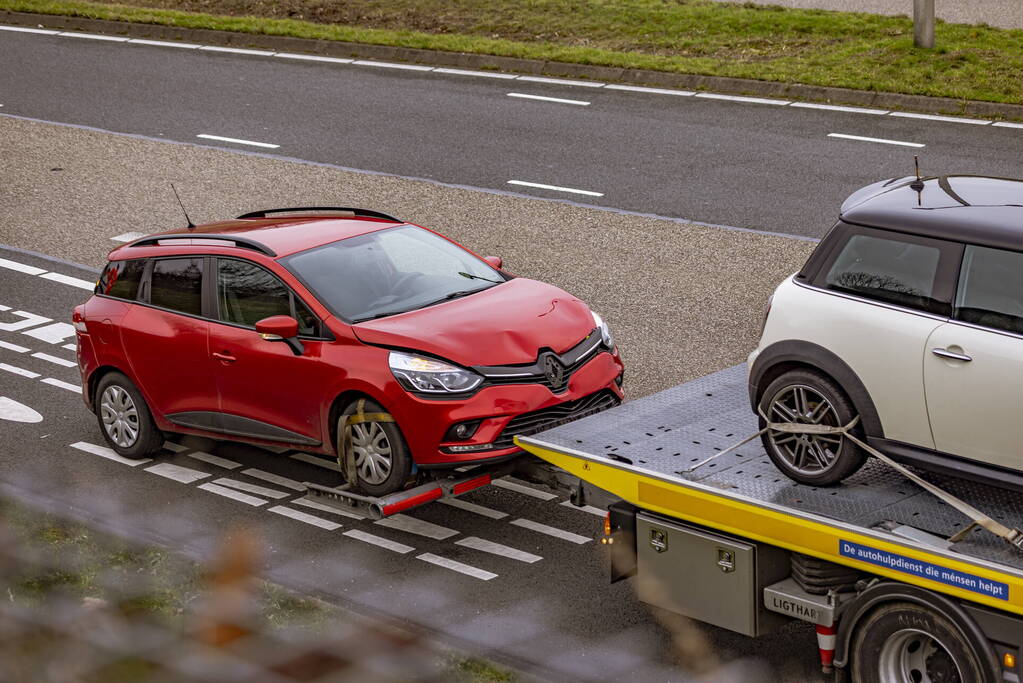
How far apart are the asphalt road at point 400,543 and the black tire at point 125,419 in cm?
12

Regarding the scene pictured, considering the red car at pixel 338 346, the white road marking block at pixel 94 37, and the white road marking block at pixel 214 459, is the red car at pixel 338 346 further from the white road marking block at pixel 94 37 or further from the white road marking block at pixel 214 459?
the white road marking block at pixel 94 37

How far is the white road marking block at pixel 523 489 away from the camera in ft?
30.2

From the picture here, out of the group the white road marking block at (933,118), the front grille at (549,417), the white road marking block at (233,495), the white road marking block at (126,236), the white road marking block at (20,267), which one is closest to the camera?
the front grille at (549,417)

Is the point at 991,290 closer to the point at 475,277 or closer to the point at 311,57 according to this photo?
the point at 475,277

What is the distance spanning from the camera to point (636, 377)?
11.2m

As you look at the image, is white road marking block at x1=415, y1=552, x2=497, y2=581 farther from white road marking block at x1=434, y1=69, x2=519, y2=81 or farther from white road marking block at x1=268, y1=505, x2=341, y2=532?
white road marking block at x1=434, y1=69, x2=519, y2=81

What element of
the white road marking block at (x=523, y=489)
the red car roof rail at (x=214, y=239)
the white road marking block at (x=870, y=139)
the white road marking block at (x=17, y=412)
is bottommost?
the white road marking block at (x=523, y=489)

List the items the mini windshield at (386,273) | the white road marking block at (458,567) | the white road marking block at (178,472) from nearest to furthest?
the white road marking block at (458,567)
the mini windshield at (386,273)
the white road marking block at (178,472)

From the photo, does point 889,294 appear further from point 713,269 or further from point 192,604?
point 713,269

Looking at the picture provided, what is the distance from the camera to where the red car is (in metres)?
8.42

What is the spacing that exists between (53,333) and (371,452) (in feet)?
18.0

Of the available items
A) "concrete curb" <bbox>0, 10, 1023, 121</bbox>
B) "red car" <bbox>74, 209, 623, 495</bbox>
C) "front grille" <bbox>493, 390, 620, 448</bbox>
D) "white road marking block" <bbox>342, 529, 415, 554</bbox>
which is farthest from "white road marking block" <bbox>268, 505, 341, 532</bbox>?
"concrete curb" <bbox>0, 10, 1023, 121</bbox>

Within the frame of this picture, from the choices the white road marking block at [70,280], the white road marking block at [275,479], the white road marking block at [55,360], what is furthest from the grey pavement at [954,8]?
the white road marking block at [275,479]

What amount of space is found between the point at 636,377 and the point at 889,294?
4704mm
